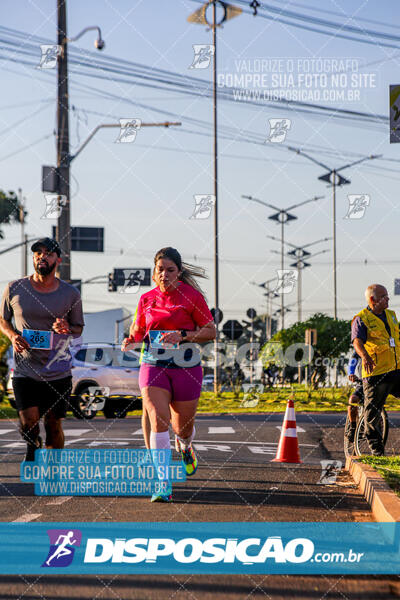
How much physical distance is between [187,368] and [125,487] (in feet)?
4.36

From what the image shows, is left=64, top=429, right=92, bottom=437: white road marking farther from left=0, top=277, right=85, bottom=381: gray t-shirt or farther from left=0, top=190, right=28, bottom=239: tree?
left=0, top=190, right=28, bottom=239: tree

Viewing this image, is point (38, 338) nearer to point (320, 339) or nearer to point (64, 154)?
point (64, 154)

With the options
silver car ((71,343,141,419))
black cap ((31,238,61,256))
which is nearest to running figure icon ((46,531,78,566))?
black cap ((31,238,61,256))

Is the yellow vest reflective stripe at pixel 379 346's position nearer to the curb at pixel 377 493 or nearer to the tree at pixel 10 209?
the curb at pixel 377 493

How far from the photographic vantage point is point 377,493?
718cm

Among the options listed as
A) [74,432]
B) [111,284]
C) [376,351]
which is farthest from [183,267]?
[111,284]

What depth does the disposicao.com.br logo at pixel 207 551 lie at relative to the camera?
17.5ft

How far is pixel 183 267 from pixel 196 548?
9.53ft

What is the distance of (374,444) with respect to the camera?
10492mm

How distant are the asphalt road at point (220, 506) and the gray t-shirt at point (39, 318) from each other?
1020mm

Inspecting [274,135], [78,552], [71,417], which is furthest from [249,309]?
[78,552]

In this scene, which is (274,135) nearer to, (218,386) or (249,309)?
(218,386)

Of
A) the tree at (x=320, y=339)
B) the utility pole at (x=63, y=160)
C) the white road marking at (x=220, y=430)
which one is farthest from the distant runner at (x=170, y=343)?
the tree at (x=320, y=339)

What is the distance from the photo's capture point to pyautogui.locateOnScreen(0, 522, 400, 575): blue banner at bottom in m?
5.16
